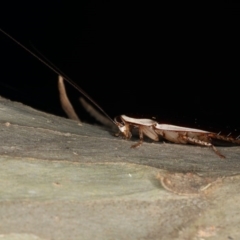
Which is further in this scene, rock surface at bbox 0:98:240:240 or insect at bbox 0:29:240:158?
insect at bbox 0:29:240:158

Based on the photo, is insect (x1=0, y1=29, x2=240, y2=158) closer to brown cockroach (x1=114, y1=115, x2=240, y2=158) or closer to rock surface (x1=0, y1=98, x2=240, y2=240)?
brown cockroach (x1=114, y1=115, x2=240, y2=158)

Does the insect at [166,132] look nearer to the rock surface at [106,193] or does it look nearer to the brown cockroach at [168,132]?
the brown cockroach at [168,132]

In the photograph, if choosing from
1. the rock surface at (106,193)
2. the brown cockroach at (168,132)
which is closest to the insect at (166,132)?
the brown cockroach at (168,132)

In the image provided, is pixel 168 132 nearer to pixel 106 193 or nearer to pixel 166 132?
pixel 166 132

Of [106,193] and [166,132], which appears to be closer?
[106,193]

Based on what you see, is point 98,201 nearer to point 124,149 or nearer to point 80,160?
point 80,160

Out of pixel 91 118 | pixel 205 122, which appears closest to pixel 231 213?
pixel 205 122

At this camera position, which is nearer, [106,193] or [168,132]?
[106,193]

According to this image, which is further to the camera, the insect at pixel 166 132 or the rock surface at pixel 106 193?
the insect at pixel 166 132

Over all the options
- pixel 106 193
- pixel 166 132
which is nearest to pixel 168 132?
pixel 166 132

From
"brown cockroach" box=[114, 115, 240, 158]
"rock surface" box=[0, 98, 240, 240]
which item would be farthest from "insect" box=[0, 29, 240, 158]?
"rock surface" box=[0, 98, 240, 240]

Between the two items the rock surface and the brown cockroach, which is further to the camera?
the brown cockroach
